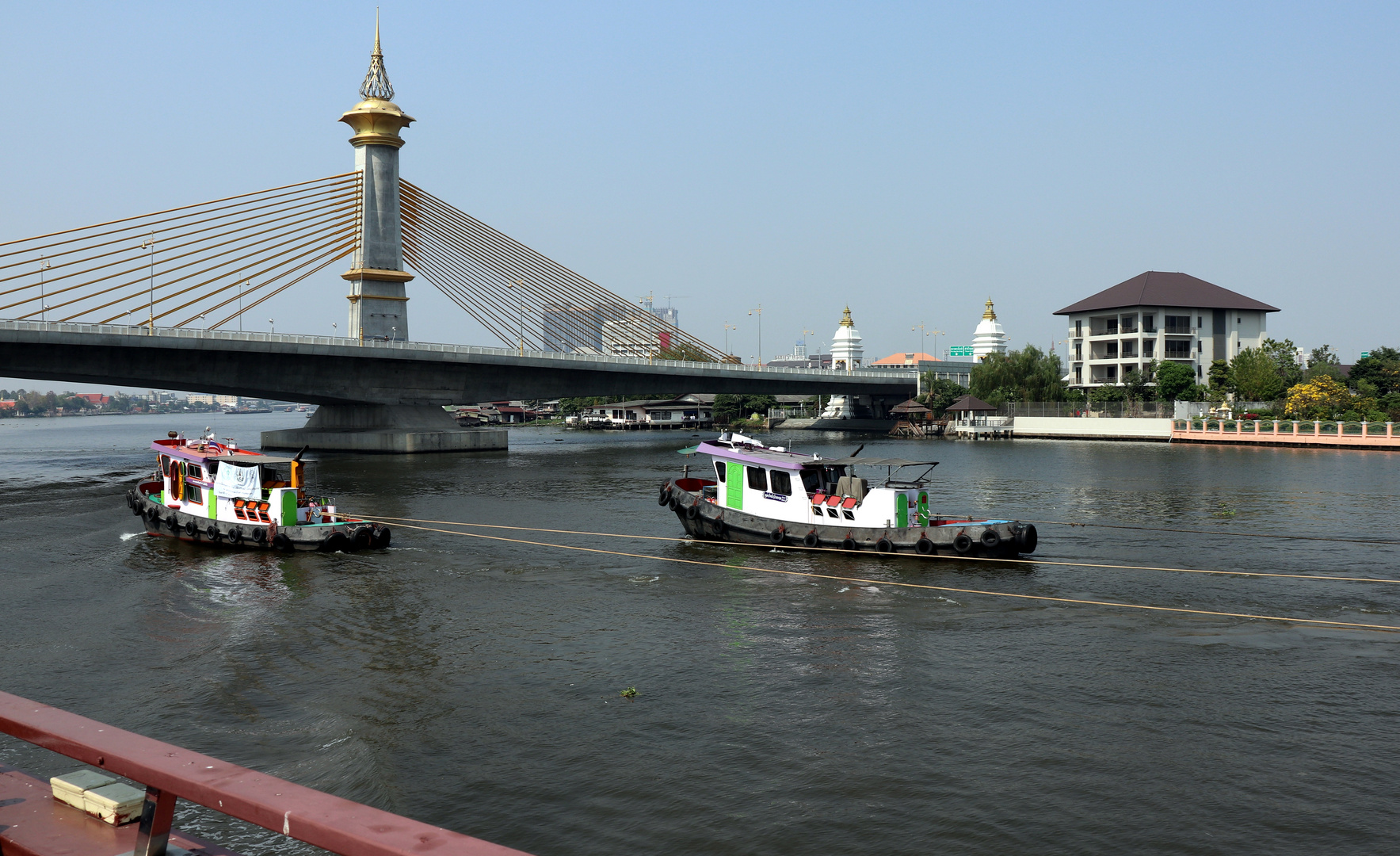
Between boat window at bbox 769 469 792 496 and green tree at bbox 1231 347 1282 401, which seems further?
green tree at bbox 1231 347 1282 401

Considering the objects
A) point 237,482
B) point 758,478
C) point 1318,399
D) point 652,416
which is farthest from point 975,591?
point 652,416

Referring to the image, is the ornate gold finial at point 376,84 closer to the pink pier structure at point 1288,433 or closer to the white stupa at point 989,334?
the pink pier structure at point 1288,433

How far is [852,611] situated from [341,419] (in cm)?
6554

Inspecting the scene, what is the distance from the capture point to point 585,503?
145 feet

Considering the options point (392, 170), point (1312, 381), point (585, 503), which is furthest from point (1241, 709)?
point (1312, 381)

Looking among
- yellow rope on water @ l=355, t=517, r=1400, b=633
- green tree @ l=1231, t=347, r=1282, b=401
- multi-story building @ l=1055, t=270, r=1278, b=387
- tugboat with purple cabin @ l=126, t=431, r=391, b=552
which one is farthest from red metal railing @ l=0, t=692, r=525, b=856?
multi-story building @ l=1055, t=270, r=1278, b=387

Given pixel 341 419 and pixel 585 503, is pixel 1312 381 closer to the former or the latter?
pixel 585 503

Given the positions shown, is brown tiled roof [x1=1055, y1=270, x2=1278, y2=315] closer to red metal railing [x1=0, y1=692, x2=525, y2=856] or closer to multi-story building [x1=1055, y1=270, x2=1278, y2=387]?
multi-story building [x1=1055, y1=270, x2=1278, y2=387]

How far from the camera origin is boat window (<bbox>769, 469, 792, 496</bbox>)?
31.0 meters

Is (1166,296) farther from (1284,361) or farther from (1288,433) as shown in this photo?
(1288,433)

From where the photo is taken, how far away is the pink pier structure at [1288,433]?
75125 mm

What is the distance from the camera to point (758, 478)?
104ft

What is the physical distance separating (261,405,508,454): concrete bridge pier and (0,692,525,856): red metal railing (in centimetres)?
7070

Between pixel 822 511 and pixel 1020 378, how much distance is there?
8478cm
